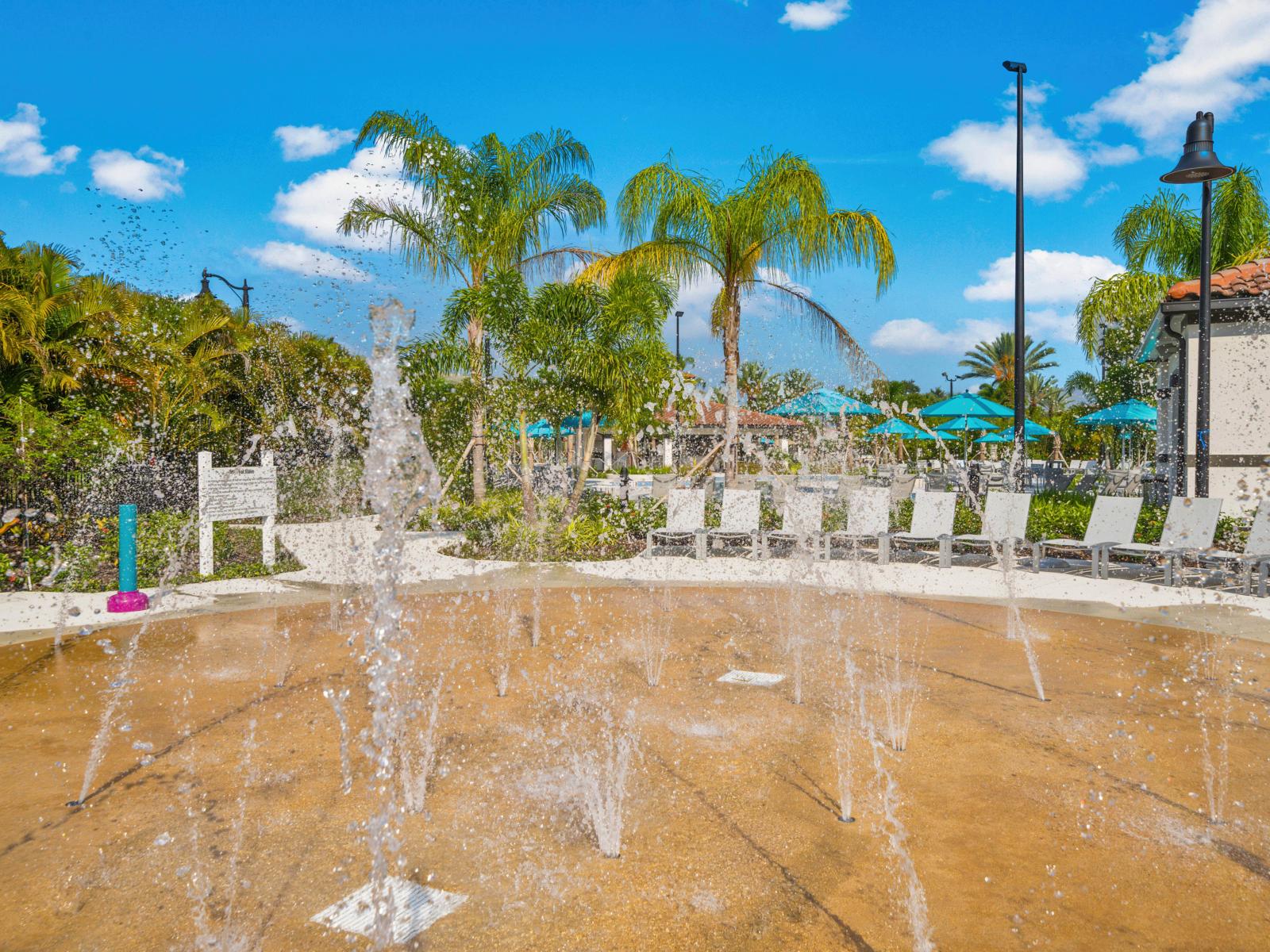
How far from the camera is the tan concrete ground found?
3146mm

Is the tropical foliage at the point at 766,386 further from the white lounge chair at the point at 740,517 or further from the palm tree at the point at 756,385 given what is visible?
the white lounge chair at the point at 740,517

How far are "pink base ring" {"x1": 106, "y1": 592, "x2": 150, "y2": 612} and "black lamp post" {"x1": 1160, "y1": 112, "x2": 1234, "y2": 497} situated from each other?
12002 mm

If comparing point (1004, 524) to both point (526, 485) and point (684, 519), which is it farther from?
point (526, 485)

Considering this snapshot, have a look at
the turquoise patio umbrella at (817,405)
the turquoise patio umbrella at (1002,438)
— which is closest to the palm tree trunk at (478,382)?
the turquoise patio umbrella at (817,405)

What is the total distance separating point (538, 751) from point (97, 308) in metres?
12.5

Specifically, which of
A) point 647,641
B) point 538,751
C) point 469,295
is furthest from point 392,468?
point 469,295

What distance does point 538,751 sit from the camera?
4781 mm

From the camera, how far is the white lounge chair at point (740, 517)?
12.0 meters

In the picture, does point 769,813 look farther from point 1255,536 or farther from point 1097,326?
point 1097,326

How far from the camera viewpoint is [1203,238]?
1133 cm

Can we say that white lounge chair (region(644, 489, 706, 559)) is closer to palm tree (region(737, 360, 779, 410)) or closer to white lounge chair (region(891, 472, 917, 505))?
white lounge chair (region(891, 472, 917, 505))

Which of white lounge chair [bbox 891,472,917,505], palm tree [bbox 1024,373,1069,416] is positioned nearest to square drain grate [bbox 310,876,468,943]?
white lounge chair [bbox 891,472,917,505]

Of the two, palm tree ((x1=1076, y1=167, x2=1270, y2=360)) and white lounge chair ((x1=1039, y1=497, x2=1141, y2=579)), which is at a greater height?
palm tree ((x1=1076, y1=167, x2=1270, y2=360))

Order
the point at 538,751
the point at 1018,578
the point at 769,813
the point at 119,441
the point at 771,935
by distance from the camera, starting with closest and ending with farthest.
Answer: the point at 771,935 → the point at 769,813 → the point at 538,751 → the point at 1018,578 → the point at 119,441
